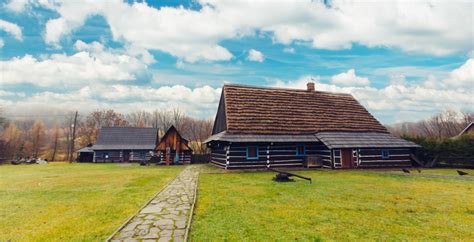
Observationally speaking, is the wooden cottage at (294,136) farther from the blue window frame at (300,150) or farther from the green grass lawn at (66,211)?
the green grass lawn at (66,211)

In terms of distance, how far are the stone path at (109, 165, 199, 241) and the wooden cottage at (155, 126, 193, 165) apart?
19.6m

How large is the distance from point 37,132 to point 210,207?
52273 mm

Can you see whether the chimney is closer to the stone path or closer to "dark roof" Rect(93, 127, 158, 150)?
the stone path

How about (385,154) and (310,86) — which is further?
(310,86)

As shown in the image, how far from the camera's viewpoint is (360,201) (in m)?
8.93

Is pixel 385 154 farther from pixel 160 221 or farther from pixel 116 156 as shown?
pixel 116 156

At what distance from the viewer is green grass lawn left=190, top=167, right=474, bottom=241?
5.66 m

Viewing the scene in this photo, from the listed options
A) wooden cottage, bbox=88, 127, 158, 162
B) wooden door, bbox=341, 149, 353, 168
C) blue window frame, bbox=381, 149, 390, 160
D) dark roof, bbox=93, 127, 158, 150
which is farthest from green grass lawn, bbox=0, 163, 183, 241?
dark roof, bbox=93, 127, 158, 150

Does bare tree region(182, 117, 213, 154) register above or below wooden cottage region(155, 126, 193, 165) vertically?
above

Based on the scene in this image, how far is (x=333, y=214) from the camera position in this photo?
7.22 meters

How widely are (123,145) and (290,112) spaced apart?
88.9 feet

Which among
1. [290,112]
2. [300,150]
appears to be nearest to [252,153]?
[300,150]

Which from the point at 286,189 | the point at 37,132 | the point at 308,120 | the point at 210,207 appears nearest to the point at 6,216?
the point at 210,207

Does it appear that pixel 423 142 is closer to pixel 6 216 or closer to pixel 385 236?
pixel 385 236
